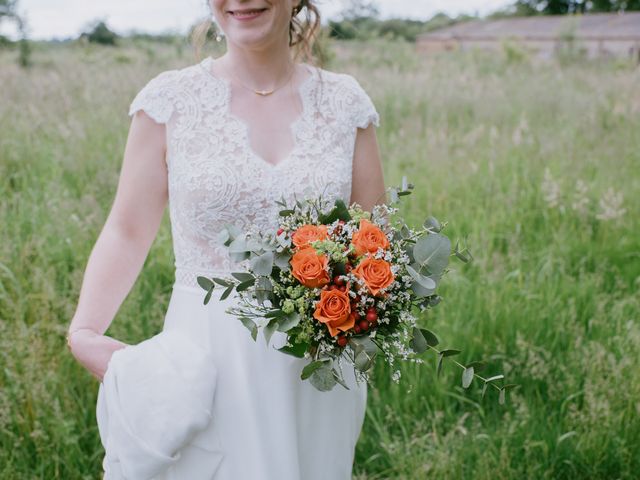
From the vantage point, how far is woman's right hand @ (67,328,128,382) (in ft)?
6.61

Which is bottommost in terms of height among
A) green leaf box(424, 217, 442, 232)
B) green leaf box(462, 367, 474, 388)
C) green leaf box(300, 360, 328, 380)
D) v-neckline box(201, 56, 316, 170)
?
green leaf box(462, 367, 474, 388)

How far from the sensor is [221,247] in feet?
7.07

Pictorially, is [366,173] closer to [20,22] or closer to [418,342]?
[418,342]

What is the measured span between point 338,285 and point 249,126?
2.68ft

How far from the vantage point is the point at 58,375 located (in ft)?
10.3

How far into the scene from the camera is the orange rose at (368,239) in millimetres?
1591

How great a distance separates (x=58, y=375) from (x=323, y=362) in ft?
6.36

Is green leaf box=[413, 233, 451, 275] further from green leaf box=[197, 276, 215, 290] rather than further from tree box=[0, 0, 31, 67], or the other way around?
tree box=[0, 0, 31, 67]

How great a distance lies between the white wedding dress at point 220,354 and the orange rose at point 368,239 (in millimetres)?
427

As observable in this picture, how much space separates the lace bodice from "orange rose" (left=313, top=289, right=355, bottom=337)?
1.82ft

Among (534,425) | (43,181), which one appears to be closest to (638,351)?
(534,425)

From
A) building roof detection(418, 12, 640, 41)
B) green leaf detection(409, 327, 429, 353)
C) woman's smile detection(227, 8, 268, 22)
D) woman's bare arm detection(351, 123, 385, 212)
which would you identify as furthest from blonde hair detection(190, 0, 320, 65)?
building roof detection(418, 12, 640, 41)

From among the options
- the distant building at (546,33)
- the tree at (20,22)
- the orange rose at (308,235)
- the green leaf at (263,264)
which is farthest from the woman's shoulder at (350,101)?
the distant building at (546,33)

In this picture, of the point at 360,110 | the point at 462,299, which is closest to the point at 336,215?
the point at 360,110
